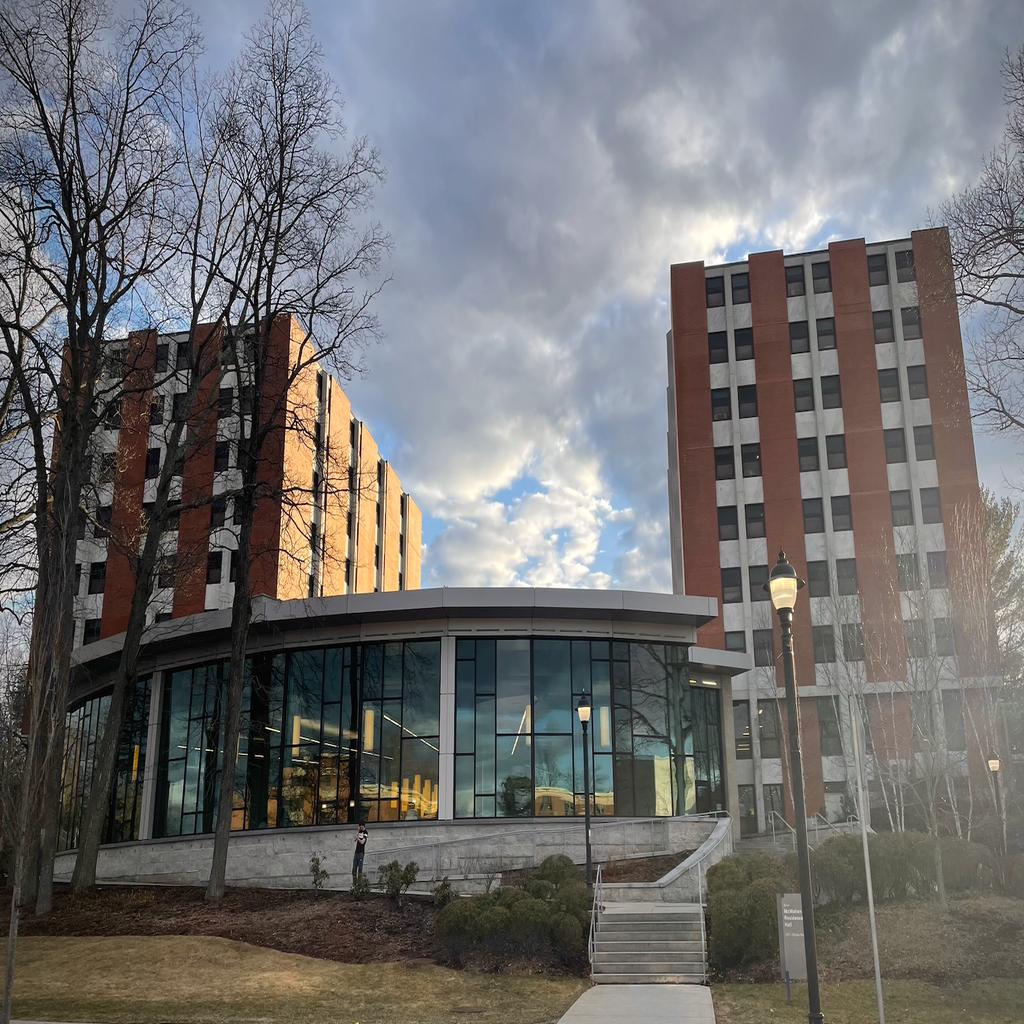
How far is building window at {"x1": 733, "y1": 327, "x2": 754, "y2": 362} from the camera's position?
57.5 m

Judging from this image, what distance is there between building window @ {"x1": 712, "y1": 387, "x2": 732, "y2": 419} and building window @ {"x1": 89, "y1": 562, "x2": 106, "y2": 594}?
118 ft

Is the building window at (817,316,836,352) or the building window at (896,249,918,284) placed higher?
the building window at (896,249,918,284)

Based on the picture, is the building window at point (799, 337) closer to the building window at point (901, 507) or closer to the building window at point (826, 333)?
the building window at point (826, 333)

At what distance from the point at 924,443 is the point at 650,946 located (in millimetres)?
41815

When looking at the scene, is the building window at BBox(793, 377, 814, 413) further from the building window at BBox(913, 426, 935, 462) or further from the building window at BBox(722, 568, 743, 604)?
the building window at BBox(722, 568, 743, 604)

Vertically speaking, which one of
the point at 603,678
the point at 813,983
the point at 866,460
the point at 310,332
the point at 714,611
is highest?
the point at 866,460

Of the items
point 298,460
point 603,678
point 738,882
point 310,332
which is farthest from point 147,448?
point 738,882

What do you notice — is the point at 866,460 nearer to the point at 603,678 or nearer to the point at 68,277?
the point at 603,678

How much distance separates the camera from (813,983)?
36.7ft

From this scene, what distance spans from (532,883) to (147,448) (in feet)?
141

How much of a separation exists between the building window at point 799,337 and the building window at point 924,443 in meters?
7.69

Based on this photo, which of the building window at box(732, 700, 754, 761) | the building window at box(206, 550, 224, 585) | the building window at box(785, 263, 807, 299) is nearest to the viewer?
the building window at box(732, 700, 754, 761)

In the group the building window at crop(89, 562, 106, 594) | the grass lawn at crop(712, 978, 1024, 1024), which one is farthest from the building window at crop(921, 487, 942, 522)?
the building window at crop(89, 562, 106, 594)

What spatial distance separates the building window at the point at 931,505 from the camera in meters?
52.4
